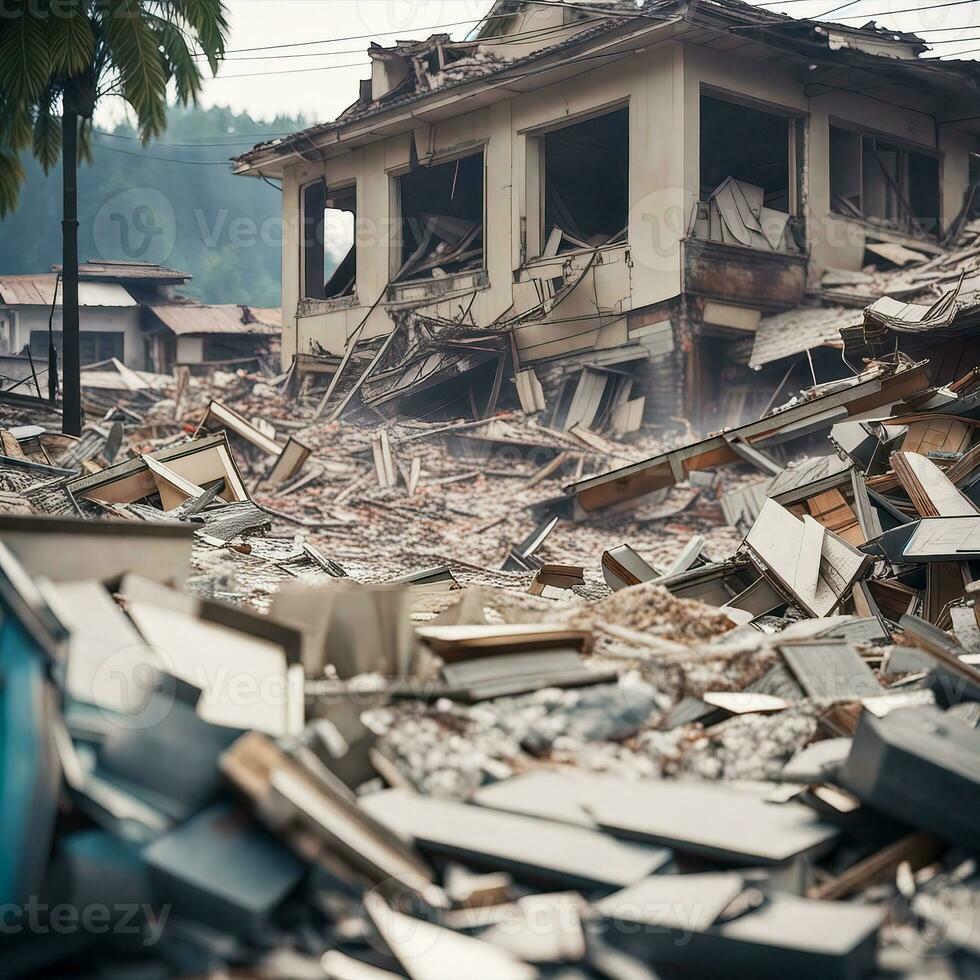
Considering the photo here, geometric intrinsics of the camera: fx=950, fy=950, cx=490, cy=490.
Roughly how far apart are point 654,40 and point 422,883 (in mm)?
12931

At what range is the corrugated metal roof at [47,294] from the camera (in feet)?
80.8

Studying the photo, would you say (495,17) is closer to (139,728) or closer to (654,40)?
(654,40)

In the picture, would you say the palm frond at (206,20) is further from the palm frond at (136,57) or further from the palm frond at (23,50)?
the palm frond at (23,50)

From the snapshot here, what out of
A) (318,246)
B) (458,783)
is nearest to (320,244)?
(318,246)

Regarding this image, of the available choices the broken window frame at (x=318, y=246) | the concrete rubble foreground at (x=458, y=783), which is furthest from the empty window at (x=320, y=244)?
the concrete rubble foreground at (x=458, y=783)

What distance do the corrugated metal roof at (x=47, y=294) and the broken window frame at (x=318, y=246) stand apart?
8329 mm

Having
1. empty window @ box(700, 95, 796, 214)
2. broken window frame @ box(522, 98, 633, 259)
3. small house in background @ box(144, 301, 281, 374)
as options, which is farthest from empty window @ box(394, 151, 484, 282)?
small house in background @ box(144, 301, 281, 374)

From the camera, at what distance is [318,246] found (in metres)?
18.9

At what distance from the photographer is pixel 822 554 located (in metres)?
5.95

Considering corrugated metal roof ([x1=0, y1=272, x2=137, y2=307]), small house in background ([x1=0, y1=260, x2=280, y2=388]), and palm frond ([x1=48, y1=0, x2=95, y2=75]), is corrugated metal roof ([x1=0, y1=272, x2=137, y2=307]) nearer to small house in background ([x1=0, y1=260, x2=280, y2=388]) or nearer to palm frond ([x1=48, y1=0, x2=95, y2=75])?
small house in background ([x1=0, y1=260, x2=280, y2=388])

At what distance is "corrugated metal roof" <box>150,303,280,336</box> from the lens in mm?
24125

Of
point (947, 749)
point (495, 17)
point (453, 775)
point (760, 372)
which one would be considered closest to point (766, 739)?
point (947, 749)

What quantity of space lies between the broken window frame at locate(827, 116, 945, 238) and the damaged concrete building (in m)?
0.04

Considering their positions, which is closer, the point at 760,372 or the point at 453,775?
the point at 453,775
